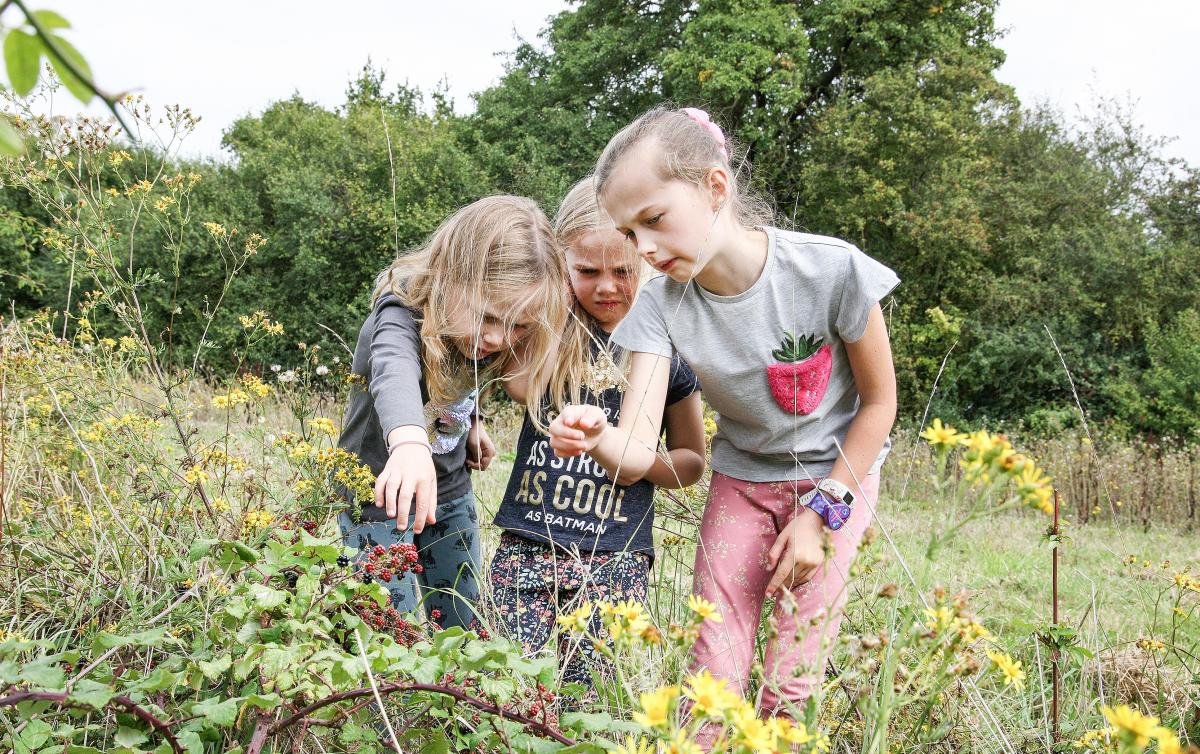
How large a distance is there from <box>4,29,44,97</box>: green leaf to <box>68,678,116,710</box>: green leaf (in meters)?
0.77

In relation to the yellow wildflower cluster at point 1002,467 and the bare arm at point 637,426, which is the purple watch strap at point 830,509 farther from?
the yellow wildflower cluster at point 1002,467

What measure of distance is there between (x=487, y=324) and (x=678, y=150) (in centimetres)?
62

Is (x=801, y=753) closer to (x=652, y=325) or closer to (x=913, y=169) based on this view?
(x=652, y=325)

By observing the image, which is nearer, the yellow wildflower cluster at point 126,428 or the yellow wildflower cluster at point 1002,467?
the yellow wildflower cluster at point 1002,467

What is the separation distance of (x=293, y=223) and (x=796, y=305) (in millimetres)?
15160

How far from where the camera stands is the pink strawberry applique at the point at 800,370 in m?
2.00

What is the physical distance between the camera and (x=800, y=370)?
2.00 metres

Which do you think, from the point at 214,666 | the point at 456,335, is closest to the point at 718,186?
the point at 456,335

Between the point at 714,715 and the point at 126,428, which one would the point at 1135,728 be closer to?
the point at 714,715

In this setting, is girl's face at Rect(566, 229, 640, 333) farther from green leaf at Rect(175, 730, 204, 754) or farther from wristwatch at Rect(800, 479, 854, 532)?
green leaf at Rect(175, 730, 204, 754)

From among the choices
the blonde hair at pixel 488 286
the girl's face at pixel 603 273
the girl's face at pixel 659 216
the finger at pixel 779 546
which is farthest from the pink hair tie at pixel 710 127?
the finger at pixel 779 546

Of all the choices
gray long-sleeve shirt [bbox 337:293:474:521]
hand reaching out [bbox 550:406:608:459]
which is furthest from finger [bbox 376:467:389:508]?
hand reaching out [bbox 550:406:608:459]

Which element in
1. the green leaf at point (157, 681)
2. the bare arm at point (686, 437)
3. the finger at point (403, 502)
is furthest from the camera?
the bare arm at point (686, 437)

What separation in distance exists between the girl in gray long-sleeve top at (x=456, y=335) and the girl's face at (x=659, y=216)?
0.35 meters
